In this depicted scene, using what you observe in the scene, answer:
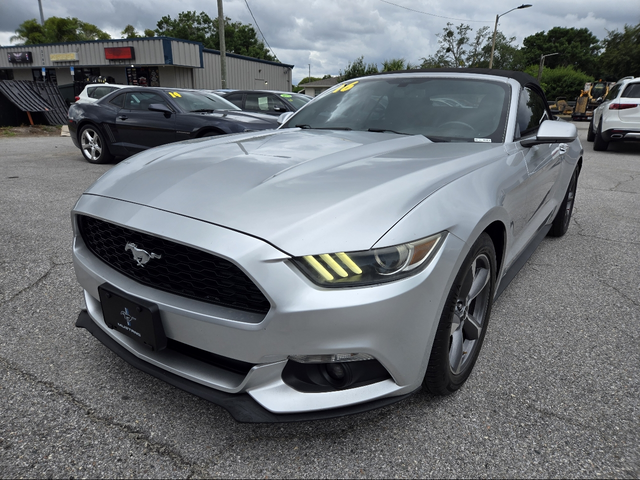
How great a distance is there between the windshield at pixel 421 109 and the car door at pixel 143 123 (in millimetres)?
4719

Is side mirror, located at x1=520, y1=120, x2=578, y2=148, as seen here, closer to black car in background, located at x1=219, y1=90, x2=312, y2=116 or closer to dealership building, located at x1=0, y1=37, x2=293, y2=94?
black car in background, located at x1=219, y1=90, x2=312, y2=116

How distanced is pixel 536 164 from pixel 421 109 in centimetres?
75

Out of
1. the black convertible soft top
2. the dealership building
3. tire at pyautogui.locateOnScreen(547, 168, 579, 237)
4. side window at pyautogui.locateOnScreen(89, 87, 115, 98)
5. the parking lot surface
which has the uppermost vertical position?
the dealership building

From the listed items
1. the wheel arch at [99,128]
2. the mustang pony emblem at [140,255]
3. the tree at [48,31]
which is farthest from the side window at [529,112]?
the tree at [48,31]

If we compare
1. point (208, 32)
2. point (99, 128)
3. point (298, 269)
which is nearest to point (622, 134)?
point (99, 128)

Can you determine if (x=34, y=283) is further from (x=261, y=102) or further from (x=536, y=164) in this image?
(x=261, y=102)

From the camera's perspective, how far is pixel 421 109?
2.81 meters

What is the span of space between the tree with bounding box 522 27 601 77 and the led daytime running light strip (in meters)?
76.3

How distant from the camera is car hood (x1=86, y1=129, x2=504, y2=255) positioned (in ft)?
4.80

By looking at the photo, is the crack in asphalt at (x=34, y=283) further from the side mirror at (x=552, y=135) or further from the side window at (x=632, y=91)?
the side window at (x=632, y=91)

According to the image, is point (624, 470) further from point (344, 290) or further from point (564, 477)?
point (344, 290)

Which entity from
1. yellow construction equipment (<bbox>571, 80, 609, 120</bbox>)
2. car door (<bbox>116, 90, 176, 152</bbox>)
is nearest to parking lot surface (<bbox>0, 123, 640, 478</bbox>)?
car door (<bbox>116, 90, 176, 152</bbox>)

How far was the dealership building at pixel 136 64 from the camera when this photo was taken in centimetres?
2597

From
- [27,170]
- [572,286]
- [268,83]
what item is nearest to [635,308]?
[572,286]
